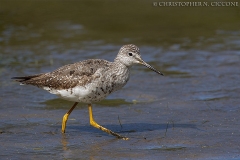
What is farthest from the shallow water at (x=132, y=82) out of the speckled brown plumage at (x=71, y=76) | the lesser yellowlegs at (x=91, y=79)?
the speckled brown plumage at (x=71, y=76)

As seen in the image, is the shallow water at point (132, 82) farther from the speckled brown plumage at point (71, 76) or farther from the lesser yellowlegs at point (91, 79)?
the speckled brown plumage at point (71, 76)

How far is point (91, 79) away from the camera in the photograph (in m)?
8.52

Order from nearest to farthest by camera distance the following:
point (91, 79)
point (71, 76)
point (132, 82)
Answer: point (91, 79) → point (71, 76) → point (132, 82)

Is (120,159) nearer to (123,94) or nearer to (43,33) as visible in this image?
(123,94)

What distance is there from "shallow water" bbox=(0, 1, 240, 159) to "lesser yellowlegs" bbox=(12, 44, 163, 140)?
65 centimetres

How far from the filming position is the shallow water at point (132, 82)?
26.8 ft

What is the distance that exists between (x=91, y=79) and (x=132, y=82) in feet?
12.7

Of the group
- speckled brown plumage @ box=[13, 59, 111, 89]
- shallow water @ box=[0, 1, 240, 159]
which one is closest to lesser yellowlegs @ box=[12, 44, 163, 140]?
speckled brown plumage @ box=[13, 59, 111, 89]

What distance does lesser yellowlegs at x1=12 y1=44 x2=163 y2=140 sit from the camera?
852cm

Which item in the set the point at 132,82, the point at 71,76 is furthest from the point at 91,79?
the point at 132,82

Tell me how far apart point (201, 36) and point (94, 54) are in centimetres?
355

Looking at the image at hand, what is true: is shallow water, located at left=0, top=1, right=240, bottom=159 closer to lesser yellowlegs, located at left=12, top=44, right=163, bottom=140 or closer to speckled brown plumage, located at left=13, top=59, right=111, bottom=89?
lesser yellowlegs, located at left=12, top=44, right=163, bottom=140

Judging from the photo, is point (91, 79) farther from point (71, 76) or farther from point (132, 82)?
point (132, 82)

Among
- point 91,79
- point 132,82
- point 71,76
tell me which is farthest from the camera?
point 132,82
